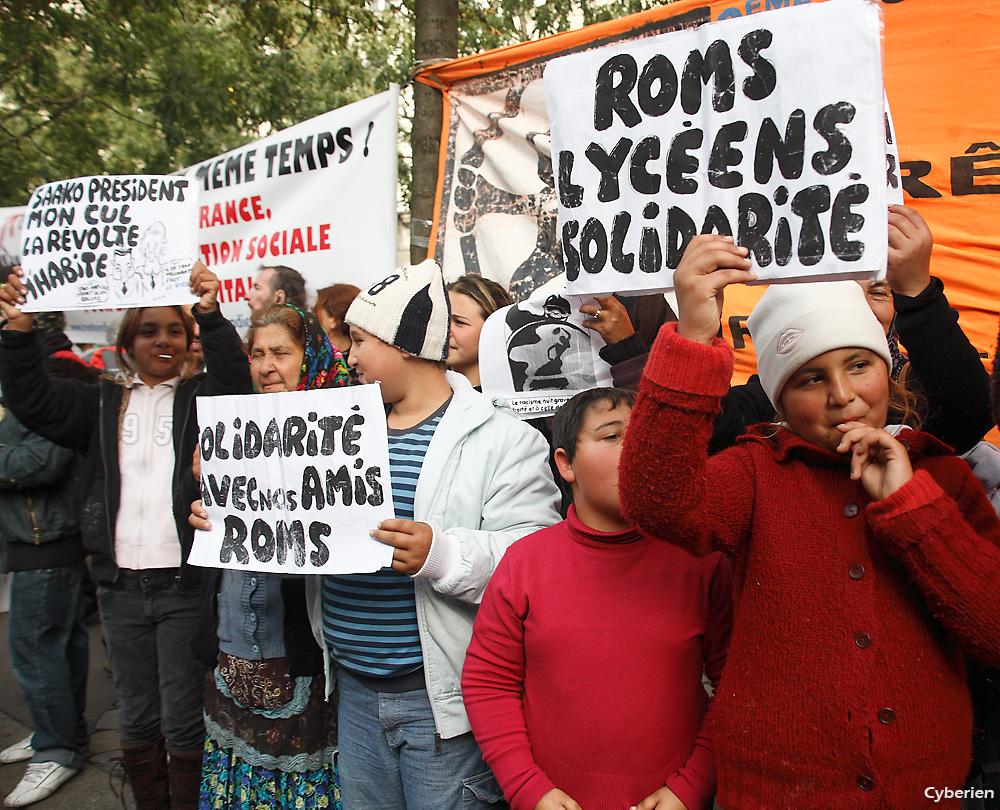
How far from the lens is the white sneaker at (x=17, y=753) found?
366cm

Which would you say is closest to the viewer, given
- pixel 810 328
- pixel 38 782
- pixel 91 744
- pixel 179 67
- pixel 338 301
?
pixel 810 328

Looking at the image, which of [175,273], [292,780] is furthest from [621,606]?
[175,273]

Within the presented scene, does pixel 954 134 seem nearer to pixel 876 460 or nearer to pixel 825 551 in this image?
pixel 876 460

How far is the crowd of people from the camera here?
49.0 inches

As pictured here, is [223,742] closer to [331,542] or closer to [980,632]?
[331,542]

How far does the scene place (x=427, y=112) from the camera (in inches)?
166

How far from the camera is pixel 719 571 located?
1.73 metres

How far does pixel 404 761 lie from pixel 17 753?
2.89 m

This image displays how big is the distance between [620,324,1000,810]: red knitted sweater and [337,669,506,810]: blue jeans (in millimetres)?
761

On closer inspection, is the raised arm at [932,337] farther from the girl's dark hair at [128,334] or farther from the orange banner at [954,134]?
the girl's dark hair at [128,334]

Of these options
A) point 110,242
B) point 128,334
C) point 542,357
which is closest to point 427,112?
point 110,242

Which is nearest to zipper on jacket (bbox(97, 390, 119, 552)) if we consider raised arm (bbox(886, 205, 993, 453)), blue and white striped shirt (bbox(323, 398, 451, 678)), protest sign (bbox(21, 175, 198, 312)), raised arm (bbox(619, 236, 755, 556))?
protest sign (bbox(21, 175, 198, 312))

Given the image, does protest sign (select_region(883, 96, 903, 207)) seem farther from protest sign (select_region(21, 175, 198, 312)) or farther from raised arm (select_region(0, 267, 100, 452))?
raised arm (select_region(0, 267, 100, 452))

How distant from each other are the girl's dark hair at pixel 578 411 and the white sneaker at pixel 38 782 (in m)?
2.99
